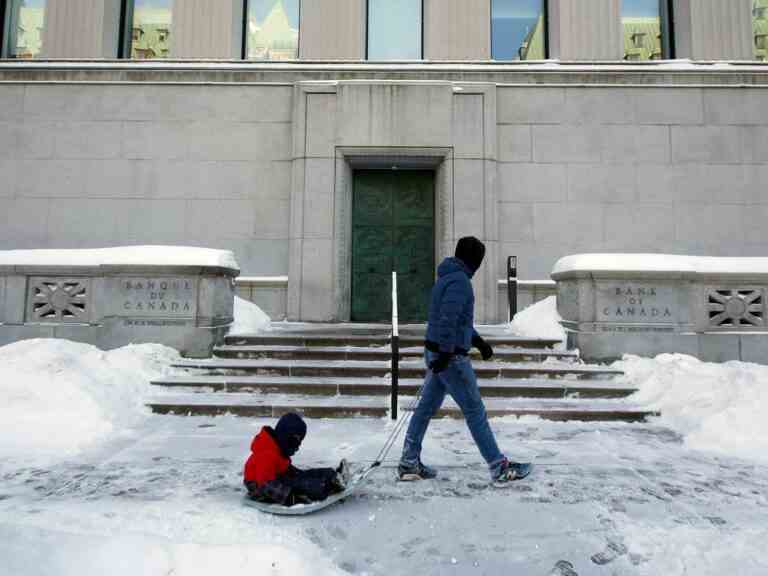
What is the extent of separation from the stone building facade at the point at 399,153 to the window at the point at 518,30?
85cm

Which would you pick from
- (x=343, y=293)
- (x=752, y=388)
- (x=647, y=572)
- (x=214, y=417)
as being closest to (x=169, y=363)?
(x=214, y=417)

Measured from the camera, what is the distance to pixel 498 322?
37.0 ft

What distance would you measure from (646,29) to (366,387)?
1216 cm

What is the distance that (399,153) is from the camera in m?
11.6

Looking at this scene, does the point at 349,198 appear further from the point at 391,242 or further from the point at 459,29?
the point at 459,29

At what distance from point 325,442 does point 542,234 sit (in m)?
8.21

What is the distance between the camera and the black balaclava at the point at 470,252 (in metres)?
4.11

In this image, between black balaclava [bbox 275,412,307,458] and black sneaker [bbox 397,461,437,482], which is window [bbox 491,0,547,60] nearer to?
black sneaker [bbox 397,461,437,482]

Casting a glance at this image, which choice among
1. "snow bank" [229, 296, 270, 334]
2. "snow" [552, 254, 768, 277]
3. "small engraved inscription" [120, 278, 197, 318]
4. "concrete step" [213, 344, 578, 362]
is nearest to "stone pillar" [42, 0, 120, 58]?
"small engraved inscription" [120, 278, 197, 318]

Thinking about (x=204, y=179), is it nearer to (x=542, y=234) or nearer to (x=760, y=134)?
(x=542, y=234)

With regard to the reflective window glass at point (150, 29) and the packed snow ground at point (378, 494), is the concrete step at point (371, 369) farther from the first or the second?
the reflective window glass at point (150, 29)

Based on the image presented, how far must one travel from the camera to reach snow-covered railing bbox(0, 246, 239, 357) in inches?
311

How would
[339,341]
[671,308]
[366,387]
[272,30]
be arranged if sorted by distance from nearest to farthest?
[366,387] → [671,308] → [339,341] → [272,30]

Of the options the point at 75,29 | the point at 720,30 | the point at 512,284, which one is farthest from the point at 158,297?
the point at 720,30
